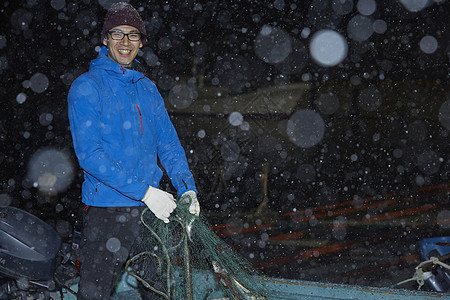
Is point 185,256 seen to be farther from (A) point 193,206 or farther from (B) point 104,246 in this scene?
(B) point 104,246

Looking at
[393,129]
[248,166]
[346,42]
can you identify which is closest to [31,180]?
[248,166]

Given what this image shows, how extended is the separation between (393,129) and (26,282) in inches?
668

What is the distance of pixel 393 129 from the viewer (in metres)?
17.0

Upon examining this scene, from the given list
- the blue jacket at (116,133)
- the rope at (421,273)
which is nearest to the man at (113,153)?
the blue jacket at (116,133)

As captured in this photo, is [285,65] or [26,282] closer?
[26,282]

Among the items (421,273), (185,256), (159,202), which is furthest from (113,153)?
(421,273)

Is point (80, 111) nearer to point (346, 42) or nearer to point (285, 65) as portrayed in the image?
point (285, 65)

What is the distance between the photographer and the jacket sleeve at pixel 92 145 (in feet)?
6.61

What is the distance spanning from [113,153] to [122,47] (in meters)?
0.61

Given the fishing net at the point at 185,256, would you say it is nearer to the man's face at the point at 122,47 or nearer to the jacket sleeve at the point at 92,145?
the jacket sleeve at the point at 92,145

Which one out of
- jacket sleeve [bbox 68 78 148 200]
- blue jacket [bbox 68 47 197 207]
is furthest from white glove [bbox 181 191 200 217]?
jacket sleeve [bbox 68 78 148 200]

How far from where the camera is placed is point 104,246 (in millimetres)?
2152

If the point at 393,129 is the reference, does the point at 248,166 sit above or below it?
below

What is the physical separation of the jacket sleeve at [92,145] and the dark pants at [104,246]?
0.73 feet
